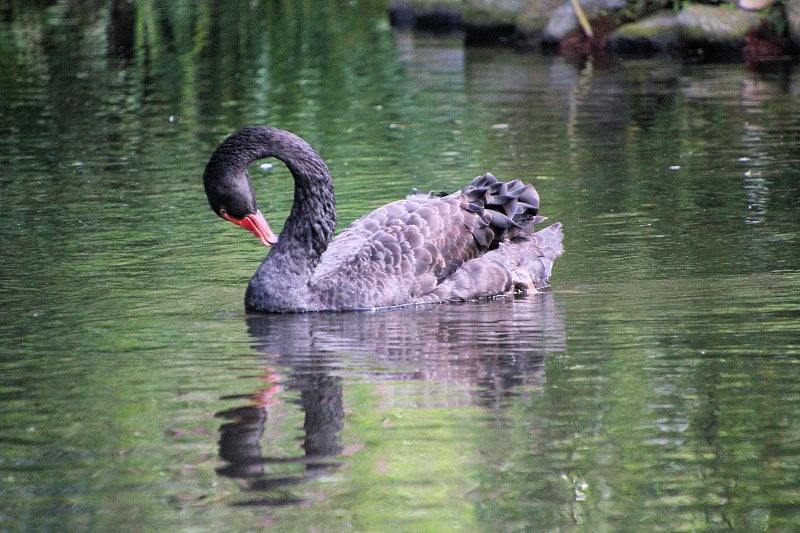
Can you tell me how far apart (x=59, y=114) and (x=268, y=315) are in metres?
11.4

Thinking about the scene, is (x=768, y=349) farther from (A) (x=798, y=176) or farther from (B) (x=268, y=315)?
(A) (x=798, y=176)

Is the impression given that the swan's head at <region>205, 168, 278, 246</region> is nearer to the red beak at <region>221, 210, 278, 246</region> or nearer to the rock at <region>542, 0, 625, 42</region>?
the red beak at <region>221, 210, 278, 246</region>

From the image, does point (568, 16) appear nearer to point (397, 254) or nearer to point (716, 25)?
point (716, 25)

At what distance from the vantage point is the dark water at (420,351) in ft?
16.9

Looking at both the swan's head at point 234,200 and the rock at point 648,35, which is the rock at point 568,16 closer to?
the rock at point 648,35

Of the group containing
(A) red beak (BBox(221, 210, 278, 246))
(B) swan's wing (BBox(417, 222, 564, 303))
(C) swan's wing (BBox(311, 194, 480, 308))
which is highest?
(A) red beak (BBox(221, 210, 278, 246))

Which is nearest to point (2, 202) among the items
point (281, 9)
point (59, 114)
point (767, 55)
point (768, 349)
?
point (59, 114)

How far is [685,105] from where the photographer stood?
1803 centimetres

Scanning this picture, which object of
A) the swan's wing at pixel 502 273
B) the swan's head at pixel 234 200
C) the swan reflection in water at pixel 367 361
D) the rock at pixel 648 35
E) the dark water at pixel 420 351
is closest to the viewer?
the dark water at pixel 420 351

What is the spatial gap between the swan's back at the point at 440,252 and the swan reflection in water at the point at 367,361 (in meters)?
0.14

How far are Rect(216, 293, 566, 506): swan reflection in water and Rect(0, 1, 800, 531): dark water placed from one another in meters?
0.02

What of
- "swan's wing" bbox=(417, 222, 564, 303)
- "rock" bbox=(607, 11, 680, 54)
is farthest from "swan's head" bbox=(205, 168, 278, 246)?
"rock" bbox=(607, 11, 680, 54)

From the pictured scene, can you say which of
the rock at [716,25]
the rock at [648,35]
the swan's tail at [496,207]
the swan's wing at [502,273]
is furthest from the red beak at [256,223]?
the rock at [648,35]

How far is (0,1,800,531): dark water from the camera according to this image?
515cm
